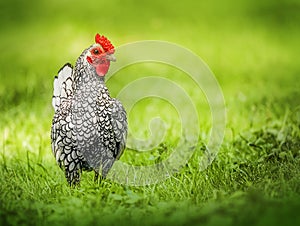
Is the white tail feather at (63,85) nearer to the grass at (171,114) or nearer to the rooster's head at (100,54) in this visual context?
the rooster's head at (100,54)

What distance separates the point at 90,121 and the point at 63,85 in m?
0.39

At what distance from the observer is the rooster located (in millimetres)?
4578

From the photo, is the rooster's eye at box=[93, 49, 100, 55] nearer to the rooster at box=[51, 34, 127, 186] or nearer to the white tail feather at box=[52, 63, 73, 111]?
the rooster at box=[51, 34, 127, 186]

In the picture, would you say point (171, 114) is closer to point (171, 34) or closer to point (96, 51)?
point (96, 51)

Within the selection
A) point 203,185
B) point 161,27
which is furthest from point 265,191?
point 161,27

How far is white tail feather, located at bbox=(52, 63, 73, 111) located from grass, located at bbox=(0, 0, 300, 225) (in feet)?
1.98

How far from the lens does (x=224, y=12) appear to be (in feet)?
34.0

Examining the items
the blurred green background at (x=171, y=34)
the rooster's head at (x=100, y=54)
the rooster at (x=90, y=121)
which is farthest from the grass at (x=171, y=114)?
the rooster's head at (x=100, y=54)

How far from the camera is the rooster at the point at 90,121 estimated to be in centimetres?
458

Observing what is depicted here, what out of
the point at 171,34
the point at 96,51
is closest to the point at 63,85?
the point at 96,51

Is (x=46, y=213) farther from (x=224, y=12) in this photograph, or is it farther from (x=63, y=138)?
(x=224, y=12)

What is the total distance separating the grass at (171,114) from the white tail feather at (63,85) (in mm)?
604

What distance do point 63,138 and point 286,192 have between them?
5.04 feet

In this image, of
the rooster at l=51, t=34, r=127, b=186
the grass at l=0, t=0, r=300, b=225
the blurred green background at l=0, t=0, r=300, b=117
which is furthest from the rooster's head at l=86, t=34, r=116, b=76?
the blurred green background at l=0, t=0, r=300, b=117
